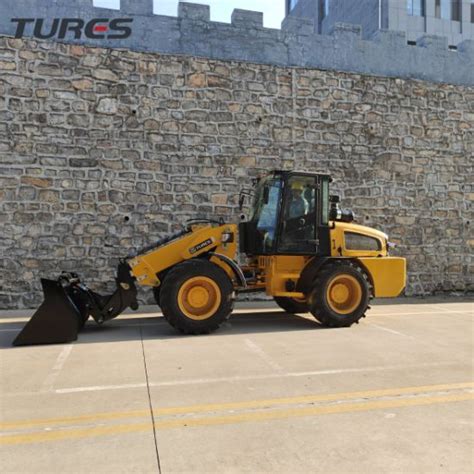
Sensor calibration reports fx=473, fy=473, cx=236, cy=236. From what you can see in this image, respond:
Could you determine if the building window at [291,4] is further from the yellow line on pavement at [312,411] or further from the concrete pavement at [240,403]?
the yellow line on pavement at [312,411]

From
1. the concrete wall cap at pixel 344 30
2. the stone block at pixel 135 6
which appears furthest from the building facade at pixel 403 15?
the stone block at pixel 135 6

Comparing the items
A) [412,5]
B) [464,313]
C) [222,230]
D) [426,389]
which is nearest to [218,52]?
[222,230]

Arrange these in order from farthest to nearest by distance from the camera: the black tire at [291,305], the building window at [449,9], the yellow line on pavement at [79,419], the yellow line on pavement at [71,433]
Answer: the building window at [449,9] → the black tire at [291,305] → the yellow line on pavement at [79,419] → the yellow line on pavement at [71,433]

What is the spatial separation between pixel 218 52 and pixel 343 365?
7498 mm

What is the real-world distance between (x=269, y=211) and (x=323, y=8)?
40.0 m

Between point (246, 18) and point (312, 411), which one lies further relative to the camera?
point (246, 18)

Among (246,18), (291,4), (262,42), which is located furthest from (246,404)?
(291,4)

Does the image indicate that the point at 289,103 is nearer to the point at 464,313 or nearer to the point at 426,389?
the point at 464,313

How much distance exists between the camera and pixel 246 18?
33.6ft

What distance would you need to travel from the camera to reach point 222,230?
720 centimetres

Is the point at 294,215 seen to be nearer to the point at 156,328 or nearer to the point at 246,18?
the point at 156,328

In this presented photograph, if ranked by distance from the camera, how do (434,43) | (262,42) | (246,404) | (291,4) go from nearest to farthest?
1. (246,404)
2. (262,42)
3. (434,43)
4. (291,4)

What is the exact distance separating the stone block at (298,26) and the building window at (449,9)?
1487 inches

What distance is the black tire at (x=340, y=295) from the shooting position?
714cm
